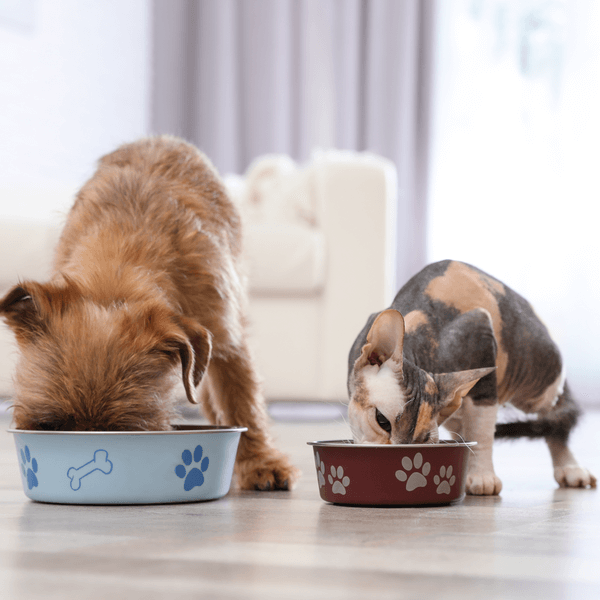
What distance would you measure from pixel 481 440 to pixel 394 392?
35cm

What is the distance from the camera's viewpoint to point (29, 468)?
1.57 m

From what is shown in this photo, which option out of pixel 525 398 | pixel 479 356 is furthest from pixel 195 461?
pixel 525 398

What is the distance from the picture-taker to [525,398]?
6.41 ft

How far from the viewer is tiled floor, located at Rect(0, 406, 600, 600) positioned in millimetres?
888

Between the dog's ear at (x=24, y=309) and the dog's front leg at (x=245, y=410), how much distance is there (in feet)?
1.71

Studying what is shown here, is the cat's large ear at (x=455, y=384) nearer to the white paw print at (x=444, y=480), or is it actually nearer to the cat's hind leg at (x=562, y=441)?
the white paw print at (x=444, y=480)

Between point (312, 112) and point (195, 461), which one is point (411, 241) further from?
point (195, 461)

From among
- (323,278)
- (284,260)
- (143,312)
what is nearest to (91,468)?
(143,312)

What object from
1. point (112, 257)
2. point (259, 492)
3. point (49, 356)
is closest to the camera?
point (49, 356)

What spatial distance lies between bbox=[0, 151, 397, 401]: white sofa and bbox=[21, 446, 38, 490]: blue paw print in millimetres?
2161

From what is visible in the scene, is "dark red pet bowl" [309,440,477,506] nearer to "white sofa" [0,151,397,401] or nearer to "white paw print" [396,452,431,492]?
"white paw print" [396,452,431,492]

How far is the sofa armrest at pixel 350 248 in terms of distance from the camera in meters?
3.90

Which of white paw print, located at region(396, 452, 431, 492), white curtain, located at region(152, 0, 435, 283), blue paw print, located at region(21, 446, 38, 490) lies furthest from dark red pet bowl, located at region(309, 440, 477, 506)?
white curtain, located at region(152, 0, 435, 283)

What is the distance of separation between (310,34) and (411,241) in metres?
1.74
